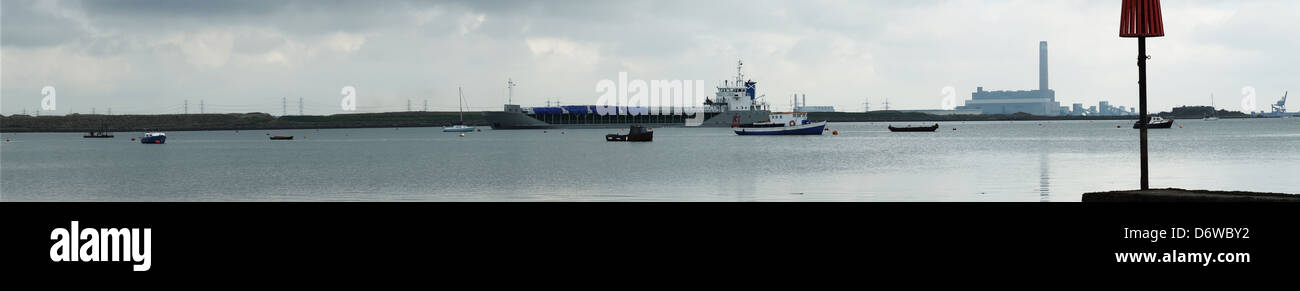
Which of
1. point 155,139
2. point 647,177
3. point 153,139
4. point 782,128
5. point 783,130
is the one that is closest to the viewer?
point 647,177

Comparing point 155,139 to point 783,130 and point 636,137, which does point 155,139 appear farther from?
point 783,130

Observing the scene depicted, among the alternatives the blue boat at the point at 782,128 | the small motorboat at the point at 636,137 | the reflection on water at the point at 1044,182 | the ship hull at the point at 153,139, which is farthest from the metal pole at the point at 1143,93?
the ship hull at the point at 153,139

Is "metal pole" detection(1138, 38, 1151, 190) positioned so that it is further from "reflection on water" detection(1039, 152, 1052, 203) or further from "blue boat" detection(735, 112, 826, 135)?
"blue boat" detection(735, 112, 826, 135)

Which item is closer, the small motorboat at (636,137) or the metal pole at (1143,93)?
the metal pole at (1143,93)

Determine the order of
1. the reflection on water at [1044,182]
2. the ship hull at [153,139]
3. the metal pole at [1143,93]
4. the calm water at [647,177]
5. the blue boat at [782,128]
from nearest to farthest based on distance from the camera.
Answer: the metal pole at [1143,93]
the reflection on water at [1044,182]
the calm water at [647,177]
the ship hull at [153,139]
the blue boat at [782,128]

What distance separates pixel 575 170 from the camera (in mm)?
57500

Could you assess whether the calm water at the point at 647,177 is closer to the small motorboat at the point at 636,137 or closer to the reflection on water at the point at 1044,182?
the reflection on water at the point at 1044,182

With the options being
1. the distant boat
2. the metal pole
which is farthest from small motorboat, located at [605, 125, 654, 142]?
the metal pole

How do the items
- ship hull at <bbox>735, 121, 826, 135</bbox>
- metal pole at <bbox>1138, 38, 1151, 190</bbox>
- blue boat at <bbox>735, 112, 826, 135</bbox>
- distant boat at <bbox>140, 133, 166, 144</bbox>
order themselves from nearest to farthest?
1. metal pole at <bbox>1138, 38, 1151, 190</bbox>
2. distant boat at <bbox>140, 133, 166, 144</bbox>
3. ship hull at <bbox>735, 121, 826, 135</bbox>
4. blue boat at <bbox>735, 112, 826, 135</bbox>

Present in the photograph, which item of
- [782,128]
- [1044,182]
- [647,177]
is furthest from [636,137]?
[1044,182]
